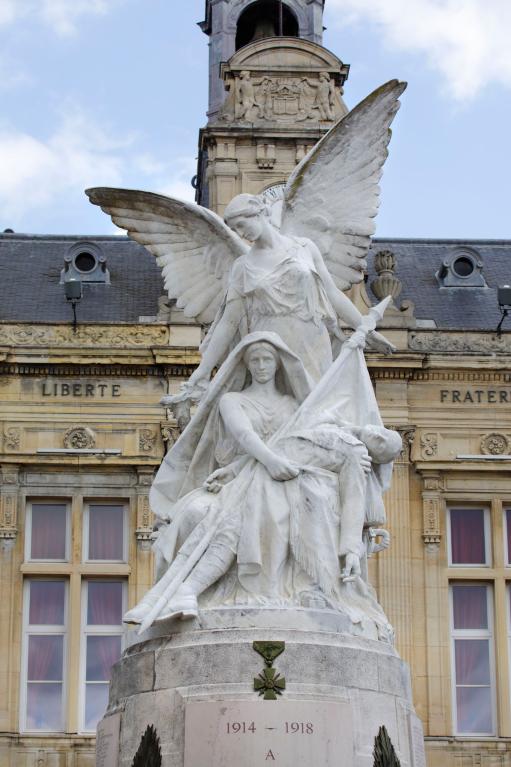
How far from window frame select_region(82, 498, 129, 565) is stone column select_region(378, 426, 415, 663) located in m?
4.10

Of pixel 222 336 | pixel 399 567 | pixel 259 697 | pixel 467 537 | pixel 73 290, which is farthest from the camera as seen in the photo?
pixel 73 290

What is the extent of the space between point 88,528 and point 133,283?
4.83 meters

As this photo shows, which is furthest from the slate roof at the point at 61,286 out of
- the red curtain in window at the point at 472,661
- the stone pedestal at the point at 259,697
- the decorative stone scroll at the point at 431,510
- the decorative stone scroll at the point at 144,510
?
the stone pedestal at the point at 259,697

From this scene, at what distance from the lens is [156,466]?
30906 millimetres

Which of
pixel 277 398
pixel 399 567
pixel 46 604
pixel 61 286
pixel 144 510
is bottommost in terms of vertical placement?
pixel 277 398

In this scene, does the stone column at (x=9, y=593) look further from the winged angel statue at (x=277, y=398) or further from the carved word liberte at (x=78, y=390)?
the winged angel statue at (x=277, y=398)

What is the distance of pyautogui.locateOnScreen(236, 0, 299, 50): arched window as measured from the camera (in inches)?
1490

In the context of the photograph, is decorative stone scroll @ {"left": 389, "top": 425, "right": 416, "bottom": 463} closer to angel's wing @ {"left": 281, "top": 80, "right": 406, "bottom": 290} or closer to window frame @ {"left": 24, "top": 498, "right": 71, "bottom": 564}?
window frame @ {"left": 24, "top": 498, "right": 71, "bottom": 564}

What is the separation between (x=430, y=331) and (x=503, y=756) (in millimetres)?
7090

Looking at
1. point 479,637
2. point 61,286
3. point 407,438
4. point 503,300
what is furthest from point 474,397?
point 61,286

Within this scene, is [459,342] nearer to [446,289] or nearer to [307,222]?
[446,289]

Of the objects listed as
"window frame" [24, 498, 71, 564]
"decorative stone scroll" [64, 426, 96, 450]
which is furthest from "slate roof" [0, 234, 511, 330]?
"window frame" [24, 498, 71, 564]

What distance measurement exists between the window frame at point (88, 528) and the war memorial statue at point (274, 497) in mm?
16993

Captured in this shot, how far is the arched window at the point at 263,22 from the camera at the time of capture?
37844 mm
